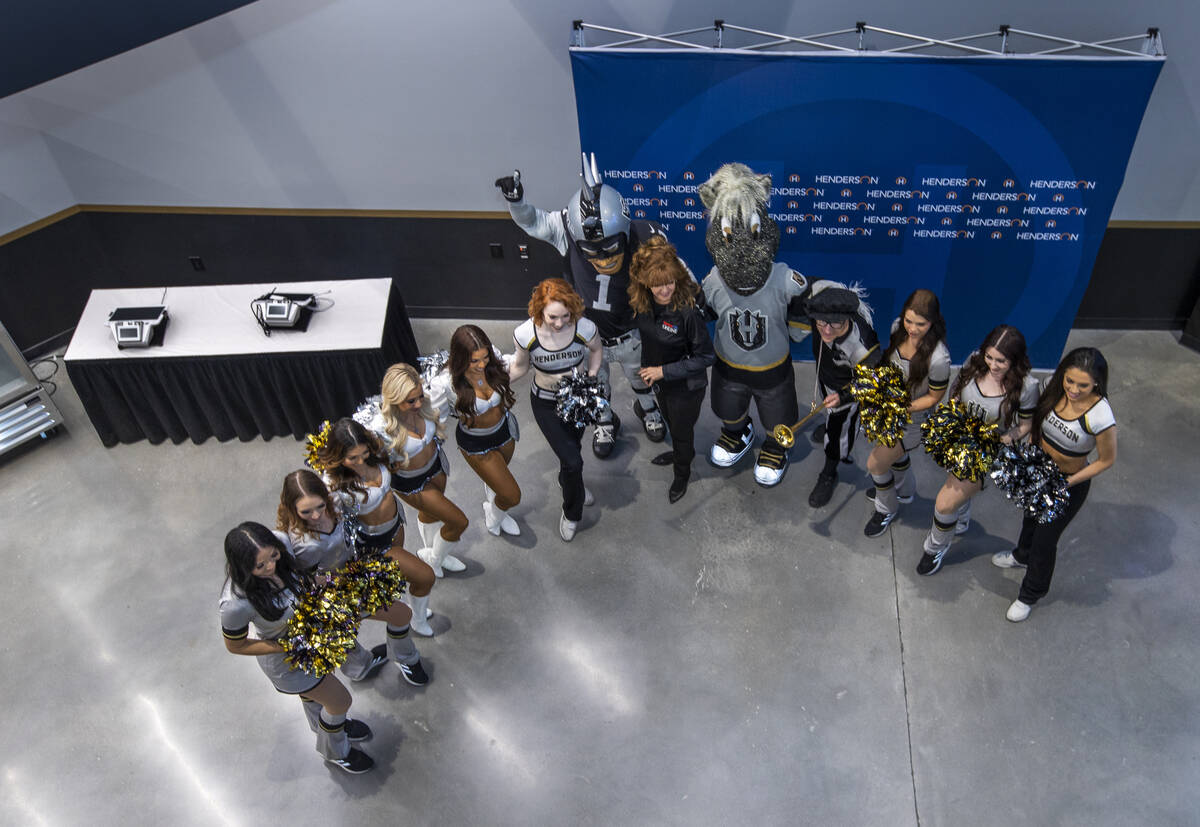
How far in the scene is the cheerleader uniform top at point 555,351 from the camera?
416 cm

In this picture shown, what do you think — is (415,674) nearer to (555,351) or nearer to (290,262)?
(555,351)

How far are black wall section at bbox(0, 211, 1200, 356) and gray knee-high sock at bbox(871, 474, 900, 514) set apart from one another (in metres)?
2.38

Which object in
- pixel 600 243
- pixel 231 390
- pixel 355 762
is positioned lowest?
pixel 355 762

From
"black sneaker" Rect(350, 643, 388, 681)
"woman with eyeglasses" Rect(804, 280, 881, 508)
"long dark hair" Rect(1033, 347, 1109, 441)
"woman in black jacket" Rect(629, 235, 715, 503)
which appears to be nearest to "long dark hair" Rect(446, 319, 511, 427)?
"woman in black jacket" Rect(629, 235, 715, 503)

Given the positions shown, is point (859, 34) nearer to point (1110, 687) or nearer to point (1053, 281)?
point (1053, 281)

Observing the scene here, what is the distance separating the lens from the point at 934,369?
3.92 metres

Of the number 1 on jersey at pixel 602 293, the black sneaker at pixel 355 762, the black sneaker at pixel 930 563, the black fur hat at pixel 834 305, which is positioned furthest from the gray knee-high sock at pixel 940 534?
the black sneaker at pixel 355 762

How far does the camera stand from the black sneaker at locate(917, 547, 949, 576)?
4387mm

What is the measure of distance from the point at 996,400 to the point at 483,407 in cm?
226

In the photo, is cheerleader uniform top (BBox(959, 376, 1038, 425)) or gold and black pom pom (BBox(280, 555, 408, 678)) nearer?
gold and black pom pom (BBox(280, 555, 408, 678))

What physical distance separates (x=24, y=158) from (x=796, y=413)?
535cm

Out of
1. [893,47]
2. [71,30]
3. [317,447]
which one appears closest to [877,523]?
[893,47]

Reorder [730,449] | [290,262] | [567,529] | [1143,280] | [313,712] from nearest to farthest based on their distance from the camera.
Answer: [313,712], [567,529], [730,449], [1143,280], [290,262]

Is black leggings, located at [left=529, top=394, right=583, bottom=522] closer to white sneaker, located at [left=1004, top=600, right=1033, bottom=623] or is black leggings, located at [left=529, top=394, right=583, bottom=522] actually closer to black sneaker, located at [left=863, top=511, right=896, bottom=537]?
black sneaker, located at [left=863, top=511, right=896, bottom=537]
